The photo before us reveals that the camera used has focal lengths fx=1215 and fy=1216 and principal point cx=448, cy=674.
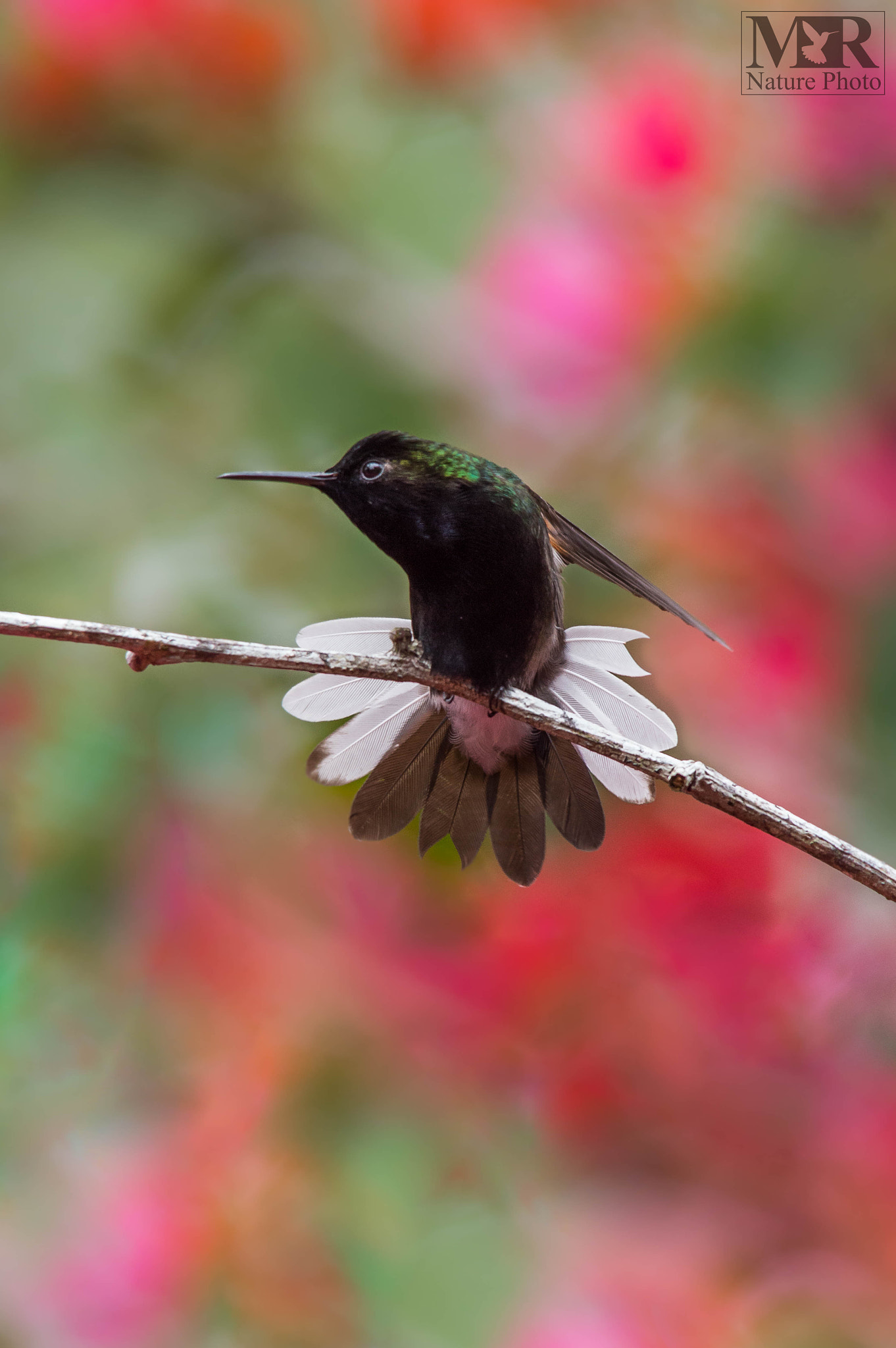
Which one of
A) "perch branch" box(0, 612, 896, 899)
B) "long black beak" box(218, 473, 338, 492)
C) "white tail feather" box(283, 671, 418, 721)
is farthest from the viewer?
"white tail feather" box(283, 671, 418, 721)

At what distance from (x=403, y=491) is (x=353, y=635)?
118 millimetres

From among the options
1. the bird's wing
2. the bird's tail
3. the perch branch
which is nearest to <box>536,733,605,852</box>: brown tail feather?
the bird's tail

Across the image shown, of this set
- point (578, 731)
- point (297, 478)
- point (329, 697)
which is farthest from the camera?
point (329, 697)

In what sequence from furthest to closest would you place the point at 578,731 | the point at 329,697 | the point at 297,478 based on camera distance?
the point at 329,697, the point at 297,478, the point at 578,731

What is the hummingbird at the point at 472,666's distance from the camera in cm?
77

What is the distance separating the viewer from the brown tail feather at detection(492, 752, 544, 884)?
88cm

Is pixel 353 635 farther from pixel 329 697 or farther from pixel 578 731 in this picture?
pixel 578 731

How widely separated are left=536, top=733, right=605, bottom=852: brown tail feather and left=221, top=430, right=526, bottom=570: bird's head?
21 cm

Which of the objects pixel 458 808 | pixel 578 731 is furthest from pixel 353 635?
pixel 578 731

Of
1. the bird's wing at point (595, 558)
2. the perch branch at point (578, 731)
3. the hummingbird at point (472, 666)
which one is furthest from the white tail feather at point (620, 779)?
the perch branch at point (578, 731)

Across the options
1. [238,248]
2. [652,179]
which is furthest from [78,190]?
[652,179]

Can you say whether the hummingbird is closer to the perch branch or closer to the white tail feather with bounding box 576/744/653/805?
the white tail feather with bounding box 576/744/653/805

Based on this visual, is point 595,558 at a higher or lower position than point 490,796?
higher

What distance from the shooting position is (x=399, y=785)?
88cm
